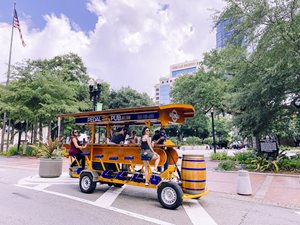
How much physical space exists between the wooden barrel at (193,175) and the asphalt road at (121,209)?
49cm

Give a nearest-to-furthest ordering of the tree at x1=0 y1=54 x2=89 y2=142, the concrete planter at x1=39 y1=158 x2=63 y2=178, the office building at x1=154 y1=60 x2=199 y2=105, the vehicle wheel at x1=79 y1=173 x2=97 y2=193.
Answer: the vehicle wheel at x1=79 y1=173 x2=97 y2=193
the concrete planter at x1=39 y1=158 x2=63 y2=178
the tree at x1=0 y1=54 x2=89 y2=142
the office building at x1=154 y1=60 x2=199 y2=105

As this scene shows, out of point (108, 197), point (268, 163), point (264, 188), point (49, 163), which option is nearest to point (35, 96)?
point (49, 163)

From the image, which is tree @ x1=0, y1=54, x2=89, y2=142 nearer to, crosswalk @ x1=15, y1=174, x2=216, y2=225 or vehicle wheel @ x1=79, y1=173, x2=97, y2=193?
crosswalk @ x1=15, y1=174, x2=216, y2=225

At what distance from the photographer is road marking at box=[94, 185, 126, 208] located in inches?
264

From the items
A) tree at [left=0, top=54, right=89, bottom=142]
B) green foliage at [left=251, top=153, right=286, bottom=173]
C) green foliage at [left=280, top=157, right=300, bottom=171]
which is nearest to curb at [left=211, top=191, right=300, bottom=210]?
green foliage at [left=251, top=153, right=286, bottom=173]

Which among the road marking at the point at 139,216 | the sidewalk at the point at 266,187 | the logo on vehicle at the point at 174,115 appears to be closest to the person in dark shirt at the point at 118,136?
the logo on vehicle at the point at 174,115

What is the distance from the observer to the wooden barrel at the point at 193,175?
6359 millimetres

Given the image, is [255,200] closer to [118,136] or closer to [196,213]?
[196,213]

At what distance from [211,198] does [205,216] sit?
199cm

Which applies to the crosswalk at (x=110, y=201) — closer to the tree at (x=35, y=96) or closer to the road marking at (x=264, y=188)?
the road marking at (x=264, y=188)

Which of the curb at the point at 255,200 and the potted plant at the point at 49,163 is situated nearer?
the curb at the point at 255,200

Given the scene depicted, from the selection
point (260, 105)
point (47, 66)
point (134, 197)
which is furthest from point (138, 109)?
point (47, 66)

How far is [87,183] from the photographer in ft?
25.9

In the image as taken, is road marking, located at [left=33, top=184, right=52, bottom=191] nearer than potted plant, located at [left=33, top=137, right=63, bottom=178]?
Yes
